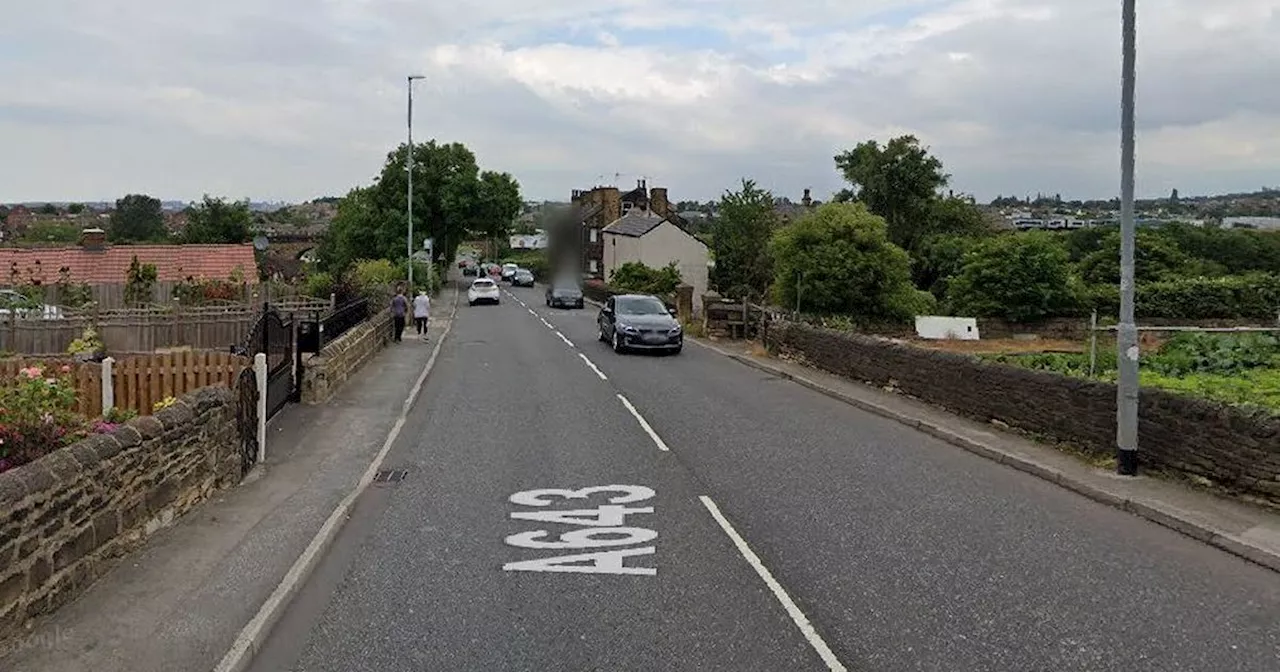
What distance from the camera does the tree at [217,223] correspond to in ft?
308

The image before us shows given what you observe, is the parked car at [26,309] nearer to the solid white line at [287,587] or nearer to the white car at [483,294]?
the solid white line at [287,587]

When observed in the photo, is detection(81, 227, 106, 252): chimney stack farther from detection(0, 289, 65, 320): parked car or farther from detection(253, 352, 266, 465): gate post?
detection(253, 352, 266, 465): gate post

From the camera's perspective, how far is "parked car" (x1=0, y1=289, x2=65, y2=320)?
23.3 meters

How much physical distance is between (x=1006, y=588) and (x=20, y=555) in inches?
250

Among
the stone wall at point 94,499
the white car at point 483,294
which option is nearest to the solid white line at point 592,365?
the stone wall at point 94,499

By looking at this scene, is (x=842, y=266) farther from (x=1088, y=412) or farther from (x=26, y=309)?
(x=26, y=309)

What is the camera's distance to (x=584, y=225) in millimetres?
106812

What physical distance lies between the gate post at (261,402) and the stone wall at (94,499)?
6.96 feet

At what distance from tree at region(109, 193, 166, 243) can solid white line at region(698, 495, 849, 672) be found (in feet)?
398

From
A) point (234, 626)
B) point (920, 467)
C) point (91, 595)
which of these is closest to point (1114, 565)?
point (920, 467)

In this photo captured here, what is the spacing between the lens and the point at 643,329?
28547mm

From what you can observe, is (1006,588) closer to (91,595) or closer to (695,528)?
(695,528)

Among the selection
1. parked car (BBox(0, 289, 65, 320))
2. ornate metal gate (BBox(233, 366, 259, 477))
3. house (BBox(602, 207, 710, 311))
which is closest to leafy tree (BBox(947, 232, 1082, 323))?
parked car (BBox(0, 289, 65, 320))

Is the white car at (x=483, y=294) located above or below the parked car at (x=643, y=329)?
above
